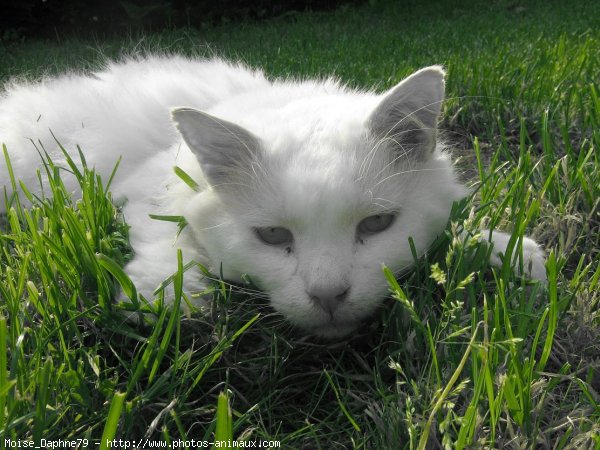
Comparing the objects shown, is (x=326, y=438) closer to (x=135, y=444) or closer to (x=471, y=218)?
(x=135, y=444)

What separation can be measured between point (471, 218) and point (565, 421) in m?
0.77

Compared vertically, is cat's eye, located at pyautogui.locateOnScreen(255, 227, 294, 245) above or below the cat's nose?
above

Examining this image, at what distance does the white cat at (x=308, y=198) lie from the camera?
196 centimetres

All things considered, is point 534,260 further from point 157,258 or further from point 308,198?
point 157,258

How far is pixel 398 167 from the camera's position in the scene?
230 cm

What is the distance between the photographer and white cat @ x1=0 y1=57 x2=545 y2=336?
196cm

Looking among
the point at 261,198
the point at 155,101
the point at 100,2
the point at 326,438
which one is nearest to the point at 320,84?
the point at 155,101

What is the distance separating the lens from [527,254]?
2219 mm

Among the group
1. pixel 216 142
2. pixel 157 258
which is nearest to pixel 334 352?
pixel 157 258

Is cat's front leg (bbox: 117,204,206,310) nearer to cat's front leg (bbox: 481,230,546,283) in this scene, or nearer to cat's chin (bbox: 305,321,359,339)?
cat's chin (bbox: 305,321,359,339)

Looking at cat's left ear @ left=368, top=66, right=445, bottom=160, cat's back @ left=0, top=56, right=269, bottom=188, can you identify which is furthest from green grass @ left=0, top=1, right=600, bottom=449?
cat's back @ left=0, top=56, right=269, bottom=188

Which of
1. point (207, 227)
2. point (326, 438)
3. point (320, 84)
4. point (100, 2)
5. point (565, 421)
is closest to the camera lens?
point (565, 421)

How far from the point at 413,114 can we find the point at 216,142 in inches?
27.7

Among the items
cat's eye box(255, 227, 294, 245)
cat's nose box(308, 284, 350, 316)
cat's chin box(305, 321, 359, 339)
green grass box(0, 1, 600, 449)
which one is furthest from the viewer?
cat's eye box(255, 227, 294, 245)
